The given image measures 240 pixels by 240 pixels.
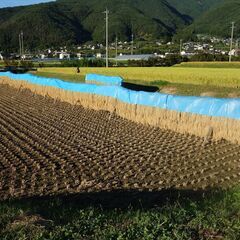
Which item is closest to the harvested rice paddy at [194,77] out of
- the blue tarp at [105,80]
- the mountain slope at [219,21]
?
the blue tarp at [105,80]

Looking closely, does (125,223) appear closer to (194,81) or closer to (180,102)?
(180,102)

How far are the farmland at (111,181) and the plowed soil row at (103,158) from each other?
2 cm

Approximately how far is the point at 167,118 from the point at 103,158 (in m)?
5.29

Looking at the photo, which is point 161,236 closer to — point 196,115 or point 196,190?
point 196,190

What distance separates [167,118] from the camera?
Result: 15898mm

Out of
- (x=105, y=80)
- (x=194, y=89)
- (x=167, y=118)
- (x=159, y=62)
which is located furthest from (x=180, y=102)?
(x=159, y=62)

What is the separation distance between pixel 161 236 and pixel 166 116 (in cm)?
1125

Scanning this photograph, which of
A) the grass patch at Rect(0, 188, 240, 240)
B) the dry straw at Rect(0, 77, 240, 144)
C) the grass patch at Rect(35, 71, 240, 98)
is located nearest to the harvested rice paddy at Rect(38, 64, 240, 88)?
the grass patch at Rect(35, 71, 240, 98)

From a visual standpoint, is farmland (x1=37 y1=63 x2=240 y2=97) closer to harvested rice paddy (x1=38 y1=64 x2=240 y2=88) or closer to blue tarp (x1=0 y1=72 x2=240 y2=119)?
harvested rice paddy (x1=38 y1=64 x2=240 y2=88)

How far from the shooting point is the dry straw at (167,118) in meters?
13.5

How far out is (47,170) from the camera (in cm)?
996

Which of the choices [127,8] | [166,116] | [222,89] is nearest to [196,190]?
[166,116]

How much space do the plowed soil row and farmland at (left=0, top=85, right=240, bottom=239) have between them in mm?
23

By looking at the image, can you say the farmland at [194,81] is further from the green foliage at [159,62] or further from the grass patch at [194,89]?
the green foliage at [159,62]
